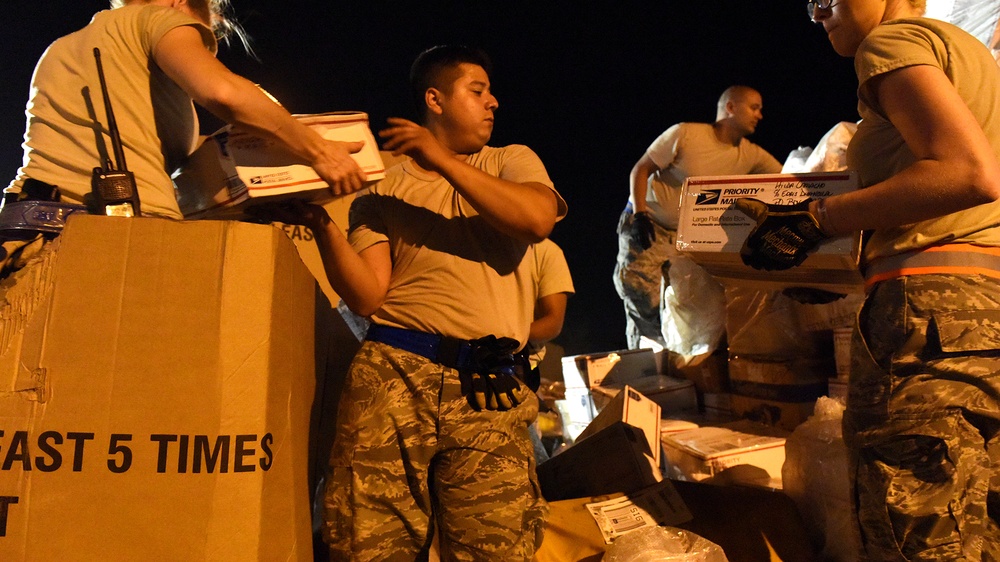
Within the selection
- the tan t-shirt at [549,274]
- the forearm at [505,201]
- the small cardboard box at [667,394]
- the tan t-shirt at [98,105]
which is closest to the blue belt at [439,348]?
the forearm at [505,201]

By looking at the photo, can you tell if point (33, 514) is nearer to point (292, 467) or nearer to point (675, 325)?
point (292, 467)

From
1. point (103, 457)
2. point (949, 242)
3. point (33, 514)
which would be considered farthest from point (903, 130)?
point (33, 514)

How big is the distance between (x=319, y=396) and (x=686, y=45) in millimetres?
4521

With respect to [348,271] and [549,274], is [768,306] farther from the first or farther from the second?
[348,271]

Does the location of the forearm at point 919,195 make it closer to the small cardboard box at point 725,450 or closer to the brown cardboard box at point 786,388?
the small cardboard box at point 725,450

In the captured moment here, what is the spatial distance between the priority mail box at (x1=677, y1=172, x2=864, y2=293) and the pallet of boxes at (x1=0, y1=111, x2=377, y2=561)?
0.82 m

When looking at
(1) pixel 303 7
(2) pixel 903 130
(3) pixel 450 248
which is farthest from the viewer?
(1) pixel 303 7

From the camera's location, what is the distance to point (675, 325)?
2.88m

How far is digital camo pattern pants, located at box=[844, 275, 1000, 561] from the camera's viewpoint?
0.98m

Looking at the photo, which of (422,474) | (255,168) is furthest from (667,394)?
(255,168)

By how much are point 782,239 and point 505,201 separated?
1.59ft

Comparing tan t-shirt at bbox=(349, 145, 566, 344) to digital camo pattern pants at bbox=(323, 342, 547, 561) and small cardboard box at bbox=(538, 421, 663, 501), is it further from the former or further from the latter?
small cardboard box at bbox=(538, 421, 663, 501)

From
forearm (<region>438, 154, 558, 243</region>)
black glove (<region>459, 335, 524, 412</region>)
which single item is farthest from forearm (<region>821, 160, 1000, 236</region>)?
black glove (<region>459, 335, 524, 412</region>)

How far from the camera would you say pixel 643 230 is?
139 inches
